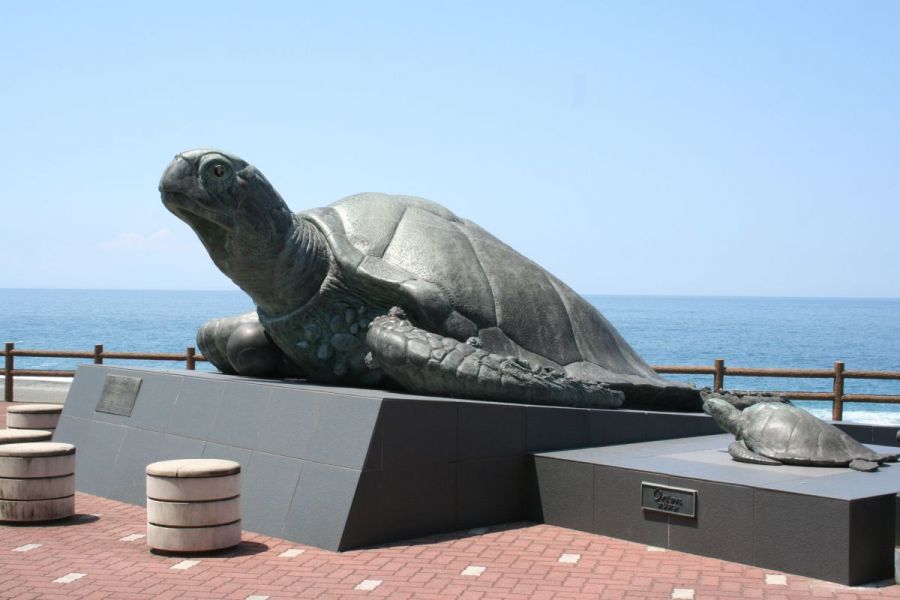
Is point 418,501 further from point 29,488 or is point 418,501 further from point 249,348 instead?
point 29,488

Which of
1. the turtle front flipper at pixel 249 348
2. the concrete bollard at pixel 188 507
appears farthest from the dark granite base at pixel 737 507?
the turtle front flipper at pixel 249 348

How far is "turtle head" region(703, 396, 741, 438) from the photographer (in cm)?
662

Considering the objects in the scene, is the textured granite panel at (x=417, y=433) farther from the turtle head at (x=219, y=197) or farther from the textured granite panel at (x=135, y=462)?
the textured granite panel at (x=135, y=462)

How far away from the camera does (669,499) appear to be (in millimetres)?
5820

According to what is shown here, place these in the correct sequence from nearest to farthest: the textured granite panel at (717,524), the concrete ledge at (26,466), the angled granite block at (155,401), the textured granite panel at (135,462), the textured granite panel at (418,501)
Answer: the textured granite panel at (717,524) → the textured granite panel at (418,501) → the concrete ledge at (26,466) → the textured granite panel at (135,462) → the angled granite block at (155,401)

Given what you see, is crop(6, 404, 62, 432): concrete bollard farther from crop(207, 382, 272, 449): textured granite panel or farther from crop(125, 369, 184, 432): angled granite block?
crop(207, 382, 272, 449): textured granite panel

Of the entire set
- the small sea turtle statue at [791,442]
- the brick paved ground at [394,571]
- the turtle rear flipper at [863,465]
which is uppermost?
the small sea turtle statue at [791,442]

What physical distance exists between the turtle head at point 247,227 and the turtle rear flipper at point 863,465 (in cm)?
421

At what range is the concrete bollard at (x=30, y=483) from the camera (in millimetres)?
6367

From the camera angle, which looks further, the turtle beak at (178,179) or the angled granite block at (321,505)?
the turtle beak at (178,179)

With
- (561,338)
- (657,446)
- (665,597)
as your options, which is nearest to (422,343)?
(561,338)

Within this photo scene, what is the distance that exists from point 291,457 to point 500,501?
156cm

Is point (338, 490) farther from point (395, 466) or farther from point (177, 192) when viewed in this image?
point (177, 192)

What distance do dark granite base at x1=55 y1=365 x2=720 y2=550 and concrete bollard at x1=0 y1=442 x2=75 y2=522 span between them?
0.87 metres
